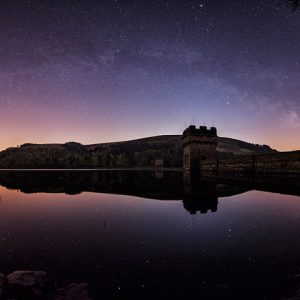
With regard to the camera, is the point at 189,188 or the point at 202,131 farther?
the point at 202,131

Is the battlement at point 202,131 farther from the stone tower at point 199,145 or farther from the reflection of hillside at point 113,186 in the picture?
the reflection of hillside at point 113,186

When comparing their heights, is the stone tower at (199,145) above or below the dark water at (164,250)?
above

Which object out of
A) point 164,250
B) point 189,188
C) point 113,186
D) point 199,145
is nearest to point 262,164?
point 189,188

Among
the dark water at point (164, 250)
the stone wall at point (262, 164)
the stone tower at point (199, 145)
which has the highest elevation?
the stone tower at point (199, 145)

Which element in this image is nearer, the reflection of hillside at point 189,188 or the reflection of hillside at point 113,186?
the reflection of hillside at point 189,188

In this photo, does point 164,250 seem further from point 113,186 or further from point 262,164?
point 262,164

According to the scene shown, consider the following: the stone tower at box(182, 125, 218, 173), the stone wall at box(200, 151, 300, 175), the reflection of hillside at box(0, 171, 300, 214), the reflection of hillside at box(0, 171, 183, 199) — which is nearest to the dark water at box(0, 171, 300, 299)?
the reflection of hillside at box(0, 171, 300, 214)

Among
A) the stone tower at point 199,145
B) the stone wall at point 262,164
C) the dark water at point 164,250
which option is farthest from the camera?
the stone tower at point 199,145

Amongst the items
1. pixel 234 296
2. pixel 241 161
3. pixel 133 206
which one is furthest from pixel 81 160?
pixel 234 296

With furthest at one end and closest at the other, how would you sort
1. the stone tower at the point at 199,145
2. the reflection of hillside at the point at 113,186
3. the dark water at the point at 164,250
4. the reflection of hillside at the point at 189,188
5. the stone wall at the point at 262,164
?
the stone tower at the point at 199,145 < the stone wall at the point at 262,164 < the reflection of hillside at the point at 113,186 < the reflection of hillside at the point at 189,188 < the dark water at the point at 164,250

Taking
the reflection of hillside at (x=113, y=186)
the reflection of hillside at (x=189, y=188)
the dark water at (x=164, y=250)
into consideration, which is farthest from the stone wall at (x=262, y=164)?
the dark water at (x=164, y=250)

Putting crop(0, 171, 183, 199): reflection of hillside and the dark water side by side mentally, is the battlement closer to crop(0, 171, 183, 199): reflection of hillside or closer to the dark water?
crop(0, 171, 183, 199): reflection of hillside

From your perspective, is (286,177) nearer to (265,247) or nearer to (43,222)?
Answer: (265,247)

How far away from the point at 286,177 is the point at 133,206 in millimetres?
11156
